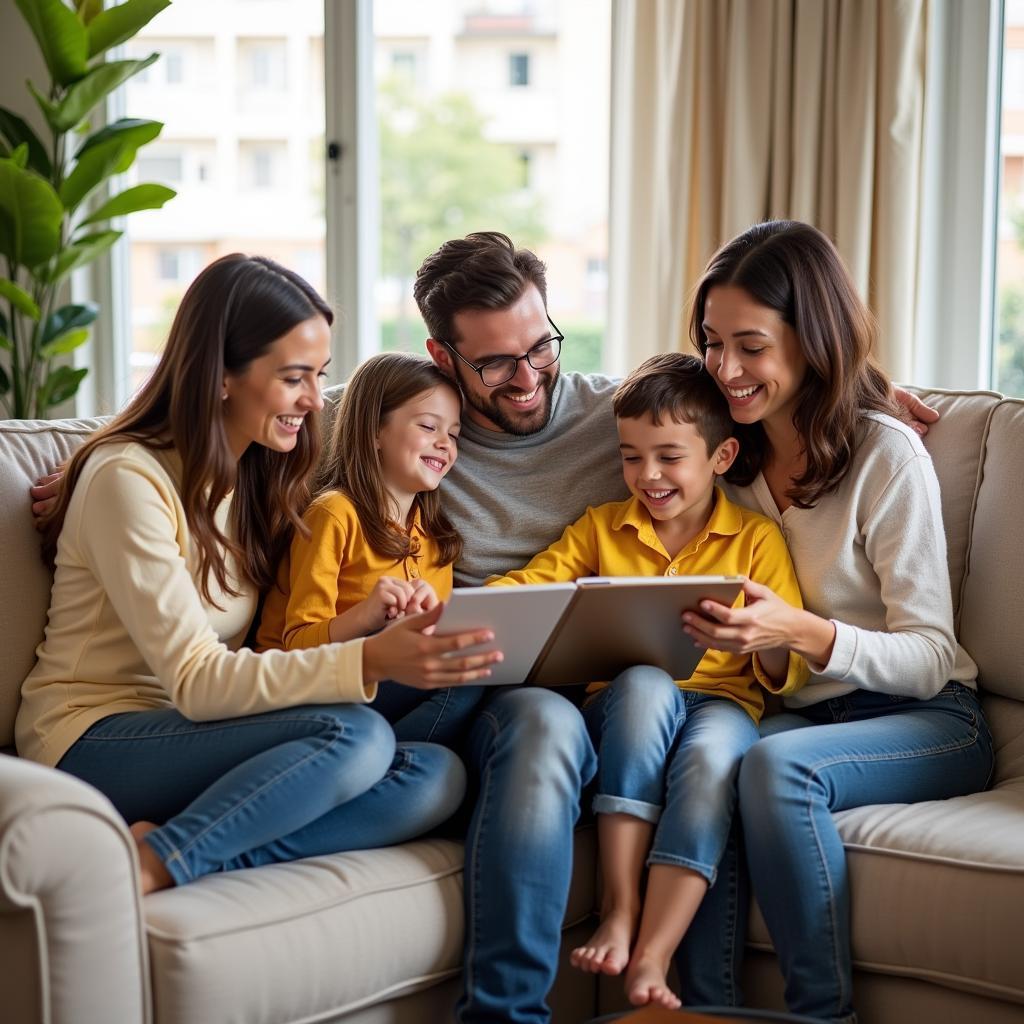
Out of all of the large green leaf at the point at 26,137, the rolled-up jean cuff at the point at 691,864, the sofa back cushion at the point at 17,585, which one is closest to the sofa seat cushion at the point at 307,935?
the rolled-up jean cuff at the point at 691,864

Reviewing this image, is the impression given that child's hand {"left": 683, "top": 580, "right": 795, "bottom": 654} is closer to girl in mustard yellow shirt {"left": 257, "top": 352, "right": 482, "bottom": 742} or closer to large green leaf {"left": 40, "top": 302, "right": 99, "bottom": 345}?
girl in mustard yellow shirt {"left": 257, "top": 352, "right": 482, "bottom": 742}

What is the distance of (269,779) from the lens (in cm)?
166

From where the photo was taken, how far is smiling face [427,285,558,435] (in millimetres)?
2189

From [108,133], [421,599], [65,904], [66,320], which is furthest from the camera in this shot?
[66,320]

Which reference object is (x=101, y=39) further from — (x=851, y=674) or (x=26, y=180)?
(x=851, y=674)

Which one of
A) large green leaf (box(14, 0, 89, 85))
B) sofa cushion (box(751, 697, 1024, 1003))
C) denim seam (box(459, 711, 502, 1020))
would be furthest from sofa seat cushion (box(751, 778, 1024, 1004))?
large green leaf (box(14, 0, 89, 85))

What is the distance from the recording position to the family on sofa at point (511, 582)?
1.70 m

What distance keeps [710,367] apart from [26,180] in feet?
6.22

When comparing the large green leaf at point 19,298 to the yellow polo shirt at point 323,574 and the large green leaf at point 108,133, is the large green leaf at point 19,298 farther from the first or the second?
the yellow polo shirt at point 323,574

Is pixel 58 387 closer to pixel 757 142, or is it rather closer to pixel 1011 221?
pixel 757 142

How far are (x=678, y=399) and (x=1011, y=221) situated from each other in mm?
1527

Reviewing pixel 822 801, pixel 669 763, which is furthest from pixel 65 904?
pixel 822 801

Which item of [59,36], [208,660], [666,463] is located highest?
[59,36]

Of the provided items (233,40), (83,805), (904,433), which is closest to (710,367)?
(904,433)
